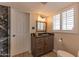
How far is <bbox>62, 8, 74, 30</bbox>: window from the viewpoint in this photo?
157cm

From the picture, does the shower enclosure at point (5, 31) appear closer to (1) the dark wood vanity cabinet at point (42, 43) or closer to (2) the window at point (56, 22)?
(1) the dark wood vanity cabinet at point (42, 43)

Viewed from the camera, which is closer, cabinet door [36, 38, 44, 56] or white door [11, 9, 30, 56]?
white door [11, 9, 30, 56]

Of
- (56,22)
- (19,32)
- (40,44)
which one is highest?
(56,22)

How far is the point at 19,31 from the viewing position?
165 cm

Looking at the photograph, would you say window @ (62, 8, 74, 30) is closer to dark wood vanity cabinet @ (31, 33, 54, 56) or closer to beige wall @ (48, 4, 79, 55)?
beige wall @ (48, 4, 79, 55)

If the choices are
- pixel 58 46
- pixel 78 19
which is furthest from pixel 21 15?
pixel 78 19

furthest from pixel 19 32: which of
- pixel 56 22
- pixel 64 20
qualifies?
pixel 64 20

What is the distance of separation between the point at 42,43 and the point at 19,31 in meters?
0.42

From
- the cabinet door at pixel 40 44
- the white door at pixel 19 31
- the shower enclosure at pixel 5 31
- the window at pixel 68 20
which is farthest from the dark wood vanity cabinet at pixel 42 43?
the shower enclosure at pixel 5 31

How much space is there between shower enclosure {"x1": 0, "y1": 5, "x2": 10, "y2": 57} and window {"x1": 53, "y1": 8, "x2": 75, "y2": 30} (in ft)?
2.38

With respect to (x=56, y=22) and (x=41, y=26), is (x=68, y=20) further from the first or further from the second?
(x=41, y=26)

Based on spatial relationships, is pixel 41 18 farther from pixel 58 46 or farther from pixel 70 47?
pixel 70 47

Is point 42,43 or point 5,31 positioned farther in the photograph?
point 42,43

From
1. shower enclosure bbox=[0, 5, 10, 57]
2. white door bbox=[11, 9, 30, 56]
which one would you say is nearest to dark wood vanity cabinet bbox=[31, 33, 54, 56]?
white door bbox=[11, 9, 30, 56]
